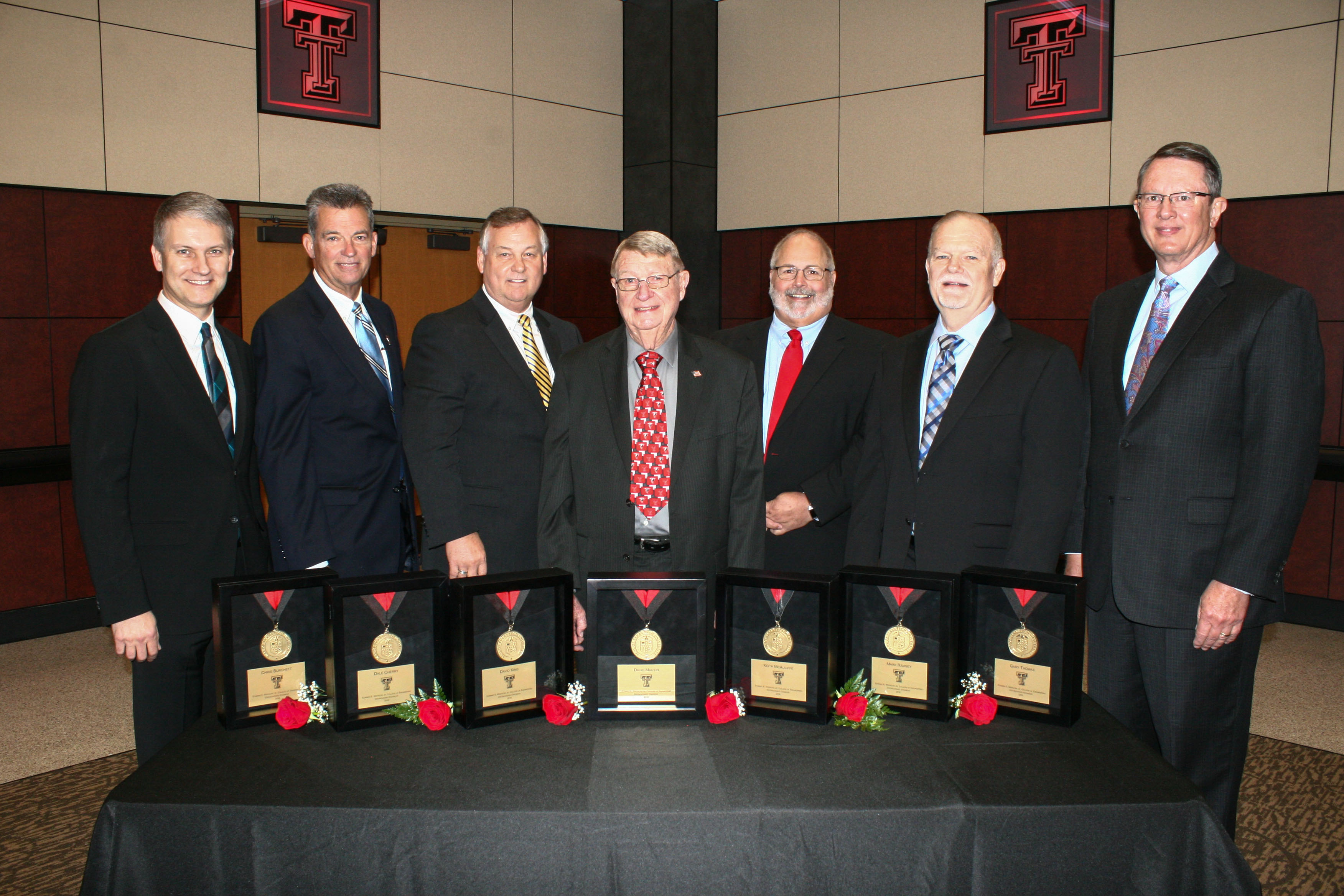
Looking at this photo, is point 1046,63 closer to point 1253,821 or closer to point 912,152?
point 912,152

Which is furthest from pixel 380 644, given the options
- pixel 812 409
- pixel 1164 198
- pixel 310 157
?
pixel 310 157

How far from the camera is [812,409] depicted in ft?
10.6

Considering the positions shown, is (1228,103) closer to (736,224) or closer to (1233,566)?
(736,224)

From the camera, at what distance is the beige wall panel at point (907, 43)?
6.52 meters

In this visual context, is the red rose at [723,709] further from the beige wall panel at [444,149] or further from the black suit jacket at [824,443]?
the beige wall panel at [444,149]

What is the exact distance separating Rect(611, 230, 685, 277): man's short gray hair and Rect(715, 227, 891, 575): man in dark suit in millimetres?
729

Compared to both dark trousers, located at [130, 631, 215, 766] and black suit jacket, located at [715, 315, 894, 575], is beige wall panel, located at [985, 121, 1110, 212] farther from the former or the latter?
dark trousers, located at [130, 631, 215, 766]

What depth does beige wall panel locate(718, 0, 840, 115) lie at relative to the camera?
722 cm

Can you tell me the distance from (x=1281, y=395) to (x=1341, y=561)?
4107 mm

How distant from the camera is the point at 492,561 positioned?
300 centimetres

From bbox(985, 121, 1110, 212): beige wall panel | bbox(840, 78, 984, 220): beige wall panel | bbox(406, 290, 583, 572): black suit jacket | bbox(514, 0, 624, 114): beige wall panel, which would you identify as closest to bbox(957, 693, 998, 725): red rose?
bbox(406, 290, 583, 572): black suit jacket

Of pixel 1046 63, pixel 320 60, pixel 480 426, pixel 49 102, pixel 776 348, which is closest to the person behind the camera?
pixel 480 426

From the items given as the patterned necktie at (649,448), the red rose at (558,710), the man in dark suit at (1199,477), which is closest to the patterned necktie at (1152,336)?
the man in dark suit at (1199,477)

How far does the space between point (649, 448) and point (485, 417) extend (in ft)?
2.11
